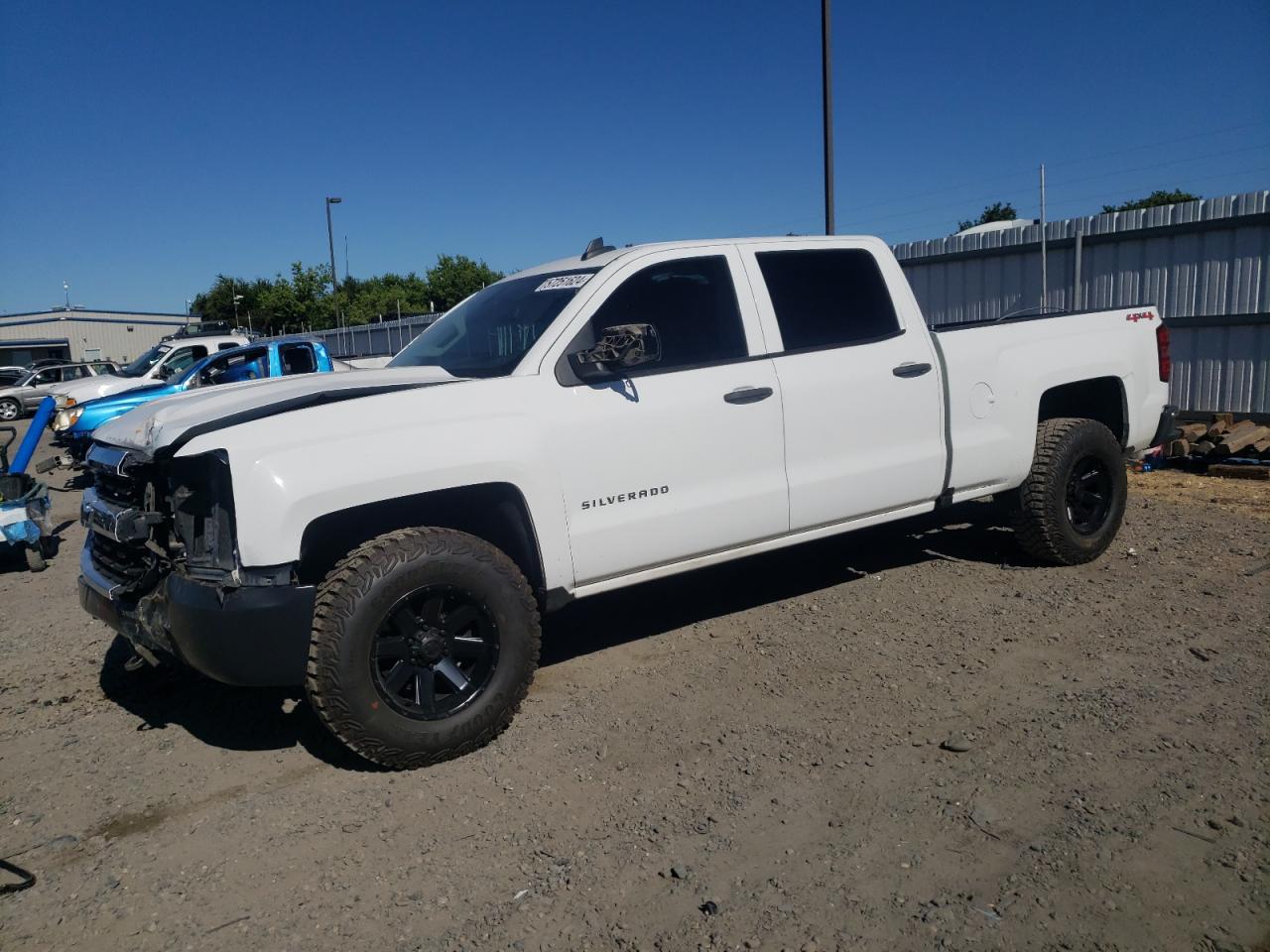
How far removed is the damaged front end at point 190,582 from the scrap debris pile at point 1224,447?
28.5 feet

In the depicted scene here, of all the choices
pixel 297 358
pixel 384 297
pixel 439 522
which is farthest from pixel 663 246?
pixel 384 297

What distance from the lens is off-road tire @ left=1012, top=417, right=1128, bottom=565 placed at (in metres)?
5.88

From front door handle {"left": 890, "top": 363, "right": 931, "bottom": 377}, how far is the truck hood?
2.32 m

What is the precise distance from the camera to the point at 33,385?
30359 mm

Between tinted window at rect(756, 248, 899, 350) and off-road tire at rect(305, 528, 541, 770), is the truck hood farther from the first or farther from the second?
tinted window at rect(756, 248, 899, 350)

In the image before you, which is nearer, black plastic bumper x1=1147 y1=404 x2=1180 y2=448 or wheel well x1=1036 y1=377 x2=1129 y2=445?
wheel well x1=1036 y1=377 x2=1129 y2=445

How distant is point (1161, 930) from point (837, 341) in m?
3.15

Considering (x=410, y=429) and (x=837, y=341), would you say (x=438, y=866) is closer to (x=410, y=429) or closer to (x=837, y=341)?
(x=410, y=429)

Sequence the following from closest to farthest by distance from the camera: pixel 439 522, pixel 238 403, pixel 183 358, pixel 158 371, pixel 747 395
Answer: pixel 238 403 < pixel 439 522 < pixel 747 395 < pixel 158 371 < pixel 183 358

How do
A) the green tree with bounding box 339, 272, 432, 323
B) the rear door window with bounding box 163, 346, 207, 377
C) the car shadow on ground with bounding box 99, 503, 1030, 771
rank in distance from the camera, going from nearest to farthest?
the car shadow on ground with bounding box 99, 503, 1030, 771 < the rear door window with bounding box 163, 346, 207, 377 < the green tree with bounding box 339, 272, 432, 323

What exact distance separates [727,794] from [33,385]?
3305cm

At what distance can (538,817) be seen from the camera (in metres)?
3.47

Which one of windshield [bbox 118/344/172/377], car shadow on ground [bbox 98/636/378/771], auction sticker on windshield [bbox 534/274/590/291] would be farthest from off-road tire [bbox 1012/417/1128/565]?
windshield [bbox 118/344/172/377]

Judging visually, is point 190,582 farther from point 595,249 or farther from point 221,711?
point 595,249
